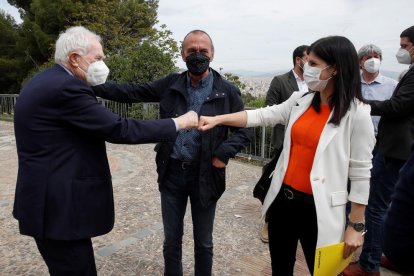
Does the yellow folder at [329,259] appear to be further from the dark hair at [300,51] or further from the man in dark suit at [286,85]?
the dark hair at [300,51]

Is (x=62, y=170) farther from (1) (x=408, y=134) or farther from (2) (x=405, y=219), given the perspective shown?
(1) (x=408, y=134)

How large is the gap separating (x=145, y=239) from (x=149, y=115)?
6624 mm

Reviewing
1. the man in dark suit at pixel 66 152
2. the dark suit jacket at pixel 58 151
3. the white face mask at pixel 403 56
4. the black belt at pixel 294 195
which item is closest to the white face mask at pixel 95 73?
the man in dark suit at pixel 66 152

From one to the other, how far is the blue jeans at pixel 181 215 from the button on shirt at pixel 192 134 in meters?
0.09

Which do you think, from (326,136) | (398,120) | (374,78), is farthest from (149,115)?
(326,136)

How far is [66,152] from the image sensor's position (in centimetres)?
189

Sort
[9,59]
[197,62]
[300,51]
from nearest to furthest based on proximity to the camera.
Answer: [197,62] → [300,51] → [9,59]

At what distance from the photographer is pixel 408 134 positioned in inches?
119

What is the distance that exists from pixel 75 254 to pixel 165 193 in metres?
0.87

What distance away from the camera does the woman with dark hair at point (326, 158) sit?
200cm

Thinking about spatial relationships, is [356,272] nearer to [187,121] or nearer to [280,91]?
[280,91]

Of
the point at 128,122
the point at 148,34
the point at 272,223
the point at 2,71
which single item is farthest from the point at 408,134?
the point at 2,71

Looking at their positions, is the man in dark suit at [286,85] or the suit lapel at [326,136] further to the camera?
the man in dark suit at [286,85]

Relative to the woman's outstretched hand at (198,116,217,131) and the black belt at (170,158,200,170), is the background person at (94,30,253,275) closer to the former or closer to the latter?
the black belt at (170,158,200,170)
